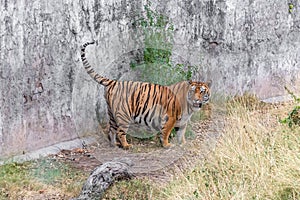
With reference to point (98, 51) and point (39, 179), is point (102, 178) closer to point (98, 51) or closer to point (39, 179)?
point (39, 179)

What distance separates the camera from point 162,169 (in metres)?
6.47

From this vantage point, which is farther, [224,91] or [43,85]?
[224,91]

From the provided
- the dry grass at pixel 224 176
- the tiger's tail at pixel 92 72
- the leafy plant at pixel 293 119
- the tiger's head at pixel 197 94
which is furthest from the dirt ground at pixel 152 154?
the leafy plant at pixel 293 119

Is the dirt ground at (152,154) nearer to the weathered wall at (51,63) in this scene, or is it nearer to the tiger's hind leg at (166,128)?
the tiger's hind leg at (166,128)

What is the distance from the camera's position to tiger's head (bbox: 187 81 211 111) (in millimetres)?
7141

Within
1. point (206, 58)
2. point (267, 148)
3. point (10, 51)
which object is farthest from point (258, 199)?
point (206, 58)

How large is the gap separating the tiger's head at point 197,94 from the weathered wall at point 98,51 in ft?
3.00

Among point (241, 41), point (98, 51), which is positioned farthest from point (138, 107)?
point (241, 41)

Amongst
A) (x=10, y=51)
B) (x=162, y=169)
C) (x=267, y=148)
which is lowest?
(x=162, y=169)

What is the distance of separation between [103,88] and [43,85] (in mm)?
994

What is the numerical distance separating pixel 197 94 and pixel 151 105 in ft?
1.80

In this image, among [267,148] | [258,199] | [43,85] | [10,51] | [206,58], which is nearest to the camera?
[258,199]

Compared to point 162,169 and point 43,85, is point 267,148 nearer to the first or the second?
point 162,169

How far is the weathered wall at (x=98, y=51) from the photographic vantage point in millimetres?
6355
